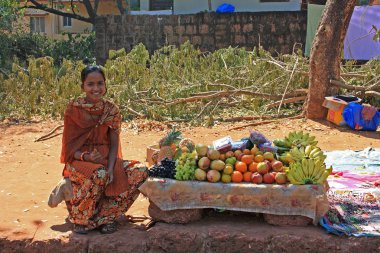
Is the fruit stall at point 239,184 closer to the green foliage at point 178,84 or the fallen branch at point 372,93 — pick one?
the green foliage at point 178,84

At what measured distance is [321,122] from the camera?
771 cm

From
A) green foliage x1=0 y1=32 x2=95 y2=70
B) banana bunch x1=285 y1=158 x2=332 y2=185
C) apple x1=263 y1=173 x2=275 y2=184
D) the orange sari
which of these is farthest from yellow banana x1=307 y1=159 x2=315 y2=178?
green foliage x1=0 y1=32 x2=95 y2=70

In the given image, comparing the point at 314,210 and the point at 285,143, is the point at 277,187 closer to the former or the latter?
the point at 314,210

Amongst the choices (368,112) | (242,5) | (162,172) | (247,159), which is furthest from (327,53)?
(242,5)

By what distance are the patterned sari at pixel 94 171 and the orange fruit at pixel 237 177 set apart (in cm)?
58

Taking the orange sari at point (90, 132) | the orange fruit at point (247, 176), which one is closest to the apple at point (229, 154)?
the orange fruit at point (247, 176)

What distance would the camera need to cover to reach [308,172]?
3.46 meters

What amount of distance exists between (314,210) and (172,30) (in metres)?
10.6

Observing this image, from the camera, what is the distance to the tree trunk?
7.53 m

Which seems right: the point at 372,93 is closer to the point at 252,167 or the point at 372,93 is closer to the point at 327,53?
the point at 327,53

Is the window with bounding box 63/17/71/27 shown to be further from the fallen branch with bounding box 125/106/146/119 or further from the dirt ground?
the fallen branch with bounding box 125/106/146/119

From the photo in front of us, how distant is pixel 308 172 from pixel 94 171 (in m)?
1.34

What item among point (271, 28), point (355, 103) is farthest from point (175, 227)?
point (271, 28)

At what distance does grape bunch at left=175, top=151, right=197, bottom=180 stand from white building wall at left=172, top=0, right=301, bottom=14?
510 inches
